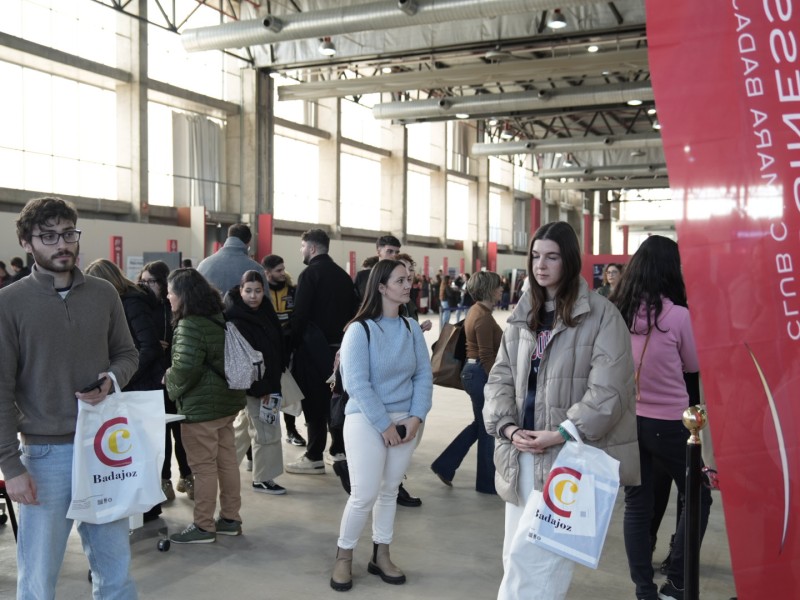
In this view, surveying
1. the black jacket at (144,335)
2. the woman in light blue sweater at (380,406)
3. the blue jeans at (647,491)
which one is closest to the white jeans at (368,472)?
the woman in light blue sweater at (380,406)

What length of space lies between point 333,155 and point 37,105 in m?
8.58

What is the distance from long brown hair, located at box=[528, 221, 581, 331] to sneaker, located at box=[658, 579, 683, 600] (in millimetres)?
1393

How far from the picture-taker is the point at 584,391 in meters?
2.43

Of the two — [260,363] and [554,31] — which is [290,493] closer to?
[260,363]

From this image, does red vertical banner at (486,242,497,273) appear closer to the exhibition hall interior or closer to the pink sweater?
the exhibition hall interior

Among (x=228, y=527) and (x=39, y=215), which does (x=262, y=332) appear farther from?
(x=39, y=215)

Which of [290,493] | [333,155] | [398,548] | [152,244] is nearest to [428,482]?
[290,493]

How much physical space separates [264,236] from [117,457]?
50.3 ft

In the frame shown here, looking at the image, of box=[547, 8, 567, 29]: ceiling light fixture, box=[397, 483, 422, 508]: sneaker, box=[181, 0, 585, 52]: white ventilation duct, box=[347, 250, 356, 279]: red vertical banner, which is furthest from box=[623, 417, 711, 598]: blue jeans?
box=[347, 250, 356, 279]: red vertical banner

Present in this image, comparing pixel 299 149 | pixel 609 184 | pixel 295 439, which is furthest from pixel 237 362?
pixel 609 184

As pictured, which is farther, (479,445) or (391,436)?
(479,445)

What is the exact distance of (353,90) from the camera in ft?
53.2

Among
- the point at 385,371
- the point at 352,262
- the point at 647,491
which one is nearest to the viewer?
the point at 647,491

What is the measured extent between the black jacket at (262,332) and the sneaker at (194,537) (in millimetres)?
816
